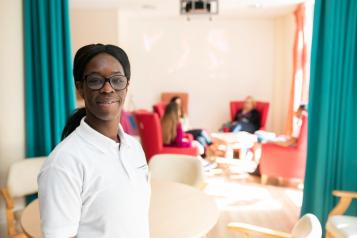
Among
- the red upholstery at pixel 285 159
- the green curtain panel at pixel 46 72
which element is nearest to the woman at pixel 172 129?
the red upholstery at pixel 285 159

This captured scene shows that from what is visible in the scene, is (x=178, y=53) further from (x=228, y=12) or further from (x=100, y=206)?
(x=100, y=206)

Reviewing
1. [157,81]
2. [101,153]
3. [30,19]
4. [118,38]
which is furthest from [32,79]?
[157,81]

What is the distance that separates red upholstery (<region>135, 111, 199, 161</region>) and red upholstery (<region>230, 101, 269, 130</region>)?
212 cm

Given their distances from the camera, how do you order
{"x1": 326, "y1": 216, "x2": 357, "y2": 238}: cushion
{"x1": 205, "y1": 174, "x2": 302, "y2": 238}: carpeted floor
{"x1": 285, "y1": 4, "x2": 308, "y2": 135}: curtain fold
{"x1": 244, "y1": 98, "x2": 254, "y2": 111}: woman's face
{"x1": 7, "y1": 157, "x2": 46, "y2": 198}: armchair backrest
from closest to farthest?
{"x1": 326, "y1": 216, "x2": 357, "y2": 238}: cushion, {"x1": 7, "y1": 157, "x2": 46, "y2": 198}: armchair backrest, {"x1": 205, "y1": 174, "x2": 302, "y2": 238}: carpeted floor, {"x1": 285, "y1": 4, "x2": 308, "y2": 135}: curtain fold, {"x1": 244, "y1": 98, "x2": 254, "y2": 111}: woman's face

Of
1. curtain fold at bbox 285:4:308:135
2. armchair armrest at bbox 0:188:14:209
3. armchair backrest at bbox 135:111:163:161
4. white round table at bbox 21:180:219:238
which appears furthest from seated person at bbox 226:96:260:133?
armchair armrest at bbox 0:188:14:209

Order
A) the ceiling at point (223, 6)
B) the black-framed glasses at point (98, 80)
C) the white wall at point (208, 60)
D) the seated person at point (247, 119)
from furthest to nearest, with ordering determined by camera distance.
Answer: the white wall at point (208, 60) < the seated person at point (247, 119) < the ceiling at point (223, 6) < the black-framed glasses at point (98, 80)

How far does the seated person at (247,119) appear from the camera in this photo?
5.77 m

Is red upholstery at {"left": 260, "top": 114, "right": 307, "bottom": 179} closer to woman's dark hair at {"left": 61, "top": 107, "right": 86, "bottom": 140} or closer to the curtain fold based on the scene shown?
the curtain fold

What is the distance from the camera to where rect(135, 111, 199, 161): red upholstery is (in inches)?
170

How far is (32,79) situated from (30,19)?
1.64 ft

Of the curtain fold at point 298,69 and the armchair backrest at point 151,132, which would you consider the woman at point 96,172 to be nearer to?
the armchair backrest at point 151,132

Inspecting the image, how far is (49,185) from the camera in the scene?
2.45 feet

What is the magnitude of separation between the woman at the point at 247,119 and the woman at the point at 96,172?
4.92 meters

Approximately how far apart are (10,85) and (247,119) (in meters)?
4.15
